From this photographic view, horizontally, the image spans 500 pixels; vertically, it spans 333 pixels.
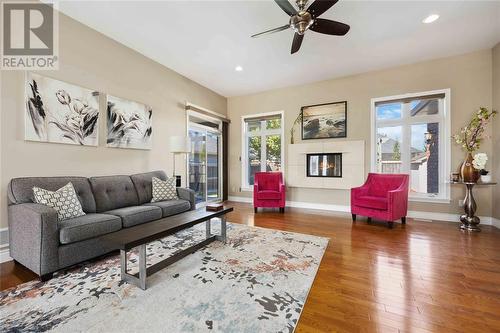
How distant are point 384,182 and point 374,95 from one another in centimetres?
192

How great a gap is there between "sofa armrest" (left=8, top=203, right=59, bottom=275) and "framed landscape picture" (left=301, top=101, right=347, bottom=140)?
15.9 feet

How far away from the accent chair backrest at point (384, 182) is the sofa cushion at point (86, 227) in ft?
14.6

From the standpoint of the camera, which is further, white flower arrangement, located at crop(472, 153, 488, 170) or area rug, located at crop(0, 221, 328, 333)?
white flower arrangement, located at crop(472, 153, 488, 170)

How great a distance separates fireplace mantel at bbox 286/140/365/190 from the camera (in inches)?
186

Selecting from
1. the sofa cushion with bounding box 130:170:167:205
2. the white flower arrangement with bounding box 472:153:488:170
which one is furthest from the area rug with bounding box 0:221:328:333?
the white flower arrangement with bounding box 472:153:488:170

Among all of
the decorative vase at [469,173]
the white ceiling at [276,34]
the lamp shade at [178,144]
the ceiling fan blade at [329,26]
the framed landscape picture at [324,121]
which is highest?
the white ceiling at [276,34]

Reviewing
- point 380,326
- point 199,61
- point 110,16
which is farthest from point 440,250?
point 110,16

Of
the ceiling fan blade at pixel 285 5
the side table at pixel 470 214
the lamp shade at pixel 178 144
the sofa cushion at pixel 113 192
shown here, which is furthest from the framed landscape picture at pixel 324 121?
the sofa cushion at pixel 113 192

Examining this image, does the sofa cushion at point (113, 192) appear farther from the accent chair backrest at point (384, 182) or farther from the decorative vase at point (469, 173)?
the decorative vase at point (469, 173)

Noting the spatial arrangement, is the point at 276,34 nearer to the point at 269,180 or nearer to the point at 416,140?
the point at 269,180

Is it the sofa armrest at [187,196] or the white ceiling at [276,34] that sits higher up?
the white ceiling at [276,34]

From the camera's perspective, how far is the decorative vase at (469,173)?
11.5 ft

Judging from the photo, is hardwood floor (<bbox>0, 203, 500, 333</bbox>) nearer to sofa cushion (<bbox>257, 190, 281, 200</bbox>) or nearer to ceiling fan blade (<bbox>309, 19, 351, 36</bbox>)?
sofa cushion (<bbox>257, 190, 281, 200</bbox>)

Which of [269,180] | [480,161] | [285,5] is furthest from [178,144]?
[480,161]
